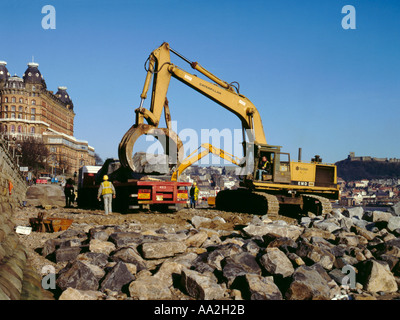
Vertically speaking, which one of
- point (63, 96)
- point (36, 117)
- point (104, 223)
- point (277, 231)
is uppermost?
point (63, 96)

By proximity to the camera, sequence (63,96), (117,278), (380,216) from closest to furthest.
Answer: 1. (117,278)
2. (380,216)
3. (63,96)

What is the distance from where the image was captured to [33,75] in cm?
14500

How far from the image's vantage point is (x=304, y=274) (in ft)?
24.3

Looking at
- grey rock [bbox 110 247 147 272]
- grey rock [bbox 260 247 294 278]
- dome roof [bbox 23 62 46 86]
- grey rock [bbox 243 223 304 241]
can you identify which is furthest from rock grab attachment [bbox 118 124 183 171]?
dome roof [bbox 23 62 46 86]

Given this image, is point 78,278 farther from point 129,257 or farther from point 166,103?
point 166,103

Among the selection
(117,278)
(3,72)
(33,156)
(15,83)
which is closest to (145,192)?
(117,278)

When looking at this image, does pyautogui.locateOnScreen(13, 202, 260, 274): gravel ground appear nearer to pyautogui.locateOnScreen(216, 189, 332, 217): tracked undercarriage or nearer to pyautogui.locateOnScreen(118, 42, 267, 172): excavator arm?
pyautogui.locateOnScreen(216, 189, 332, 217): tracked undercarriage

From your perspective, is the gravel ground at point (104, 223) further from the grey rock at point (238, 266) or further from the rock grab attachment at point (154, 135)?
the grey rock at point (238, 266)

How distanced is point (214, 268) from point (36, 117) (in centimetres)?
14111
